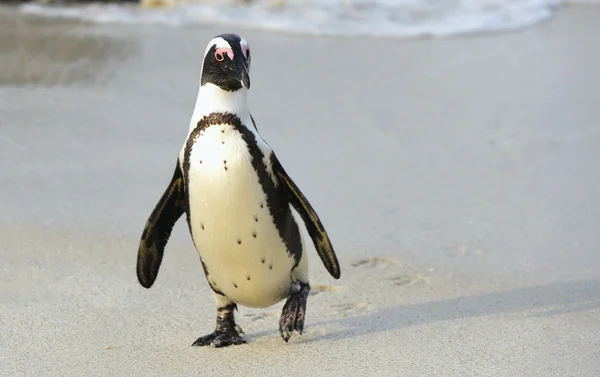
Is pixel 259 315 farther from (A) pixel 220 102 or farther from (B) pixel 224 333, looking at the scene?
(A) pixel 220 102

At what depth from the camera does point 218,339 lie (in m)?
3.06

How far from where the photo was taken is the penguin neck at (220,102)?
2867mm

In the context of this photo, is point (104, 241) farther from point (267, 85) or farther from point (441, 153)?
point (267, 85)

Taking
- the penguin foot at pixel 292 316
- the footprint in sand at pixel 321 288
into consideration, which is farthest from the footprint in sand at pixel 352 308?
the penguin foot at pixel 292 316

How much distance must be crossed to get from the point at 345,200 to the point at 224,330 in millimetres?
1535

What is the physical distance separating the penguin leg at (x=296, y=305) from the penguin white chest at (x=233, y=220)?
7 cm

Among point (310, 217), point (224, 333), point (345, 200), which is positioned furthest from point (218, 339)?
point (345, 200)

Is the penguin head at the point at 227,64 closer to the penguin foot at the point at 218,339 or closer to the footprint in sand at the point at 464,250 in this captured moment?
the penguin foot at the point at 218,339

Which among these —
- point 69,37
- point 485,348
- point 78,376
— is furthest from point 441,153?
point 69,37

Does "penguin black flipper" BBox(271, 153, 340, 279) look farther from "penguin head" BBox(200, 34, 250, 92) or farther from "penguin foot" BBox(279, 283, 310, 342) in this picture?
"penguin head" BBox(200, 34, 250, 92)

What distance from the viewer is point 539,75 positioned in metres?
6.55

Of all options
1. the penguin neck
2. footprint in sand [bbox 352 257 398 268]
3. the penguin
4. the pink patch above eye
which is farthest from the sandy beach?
the pink patch above eye

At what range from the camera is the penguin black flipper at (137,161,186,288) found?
10.1 ft

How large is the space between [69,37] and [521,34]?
343 centimetres
